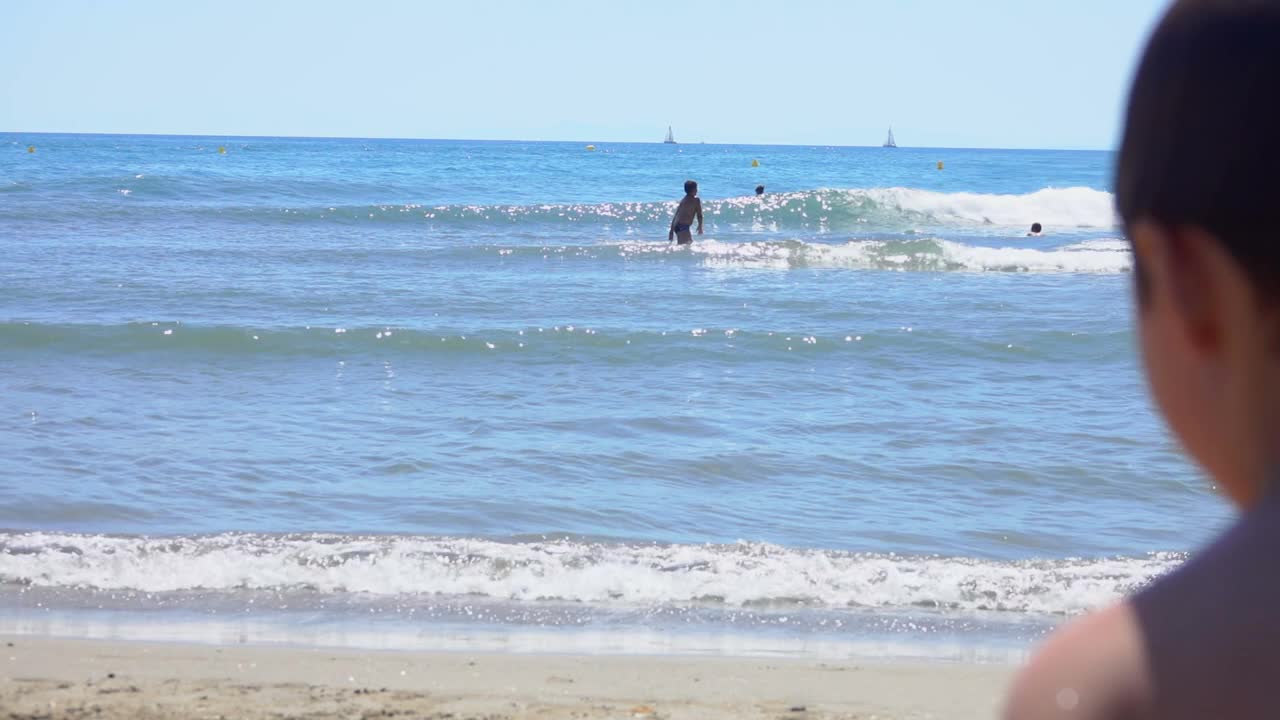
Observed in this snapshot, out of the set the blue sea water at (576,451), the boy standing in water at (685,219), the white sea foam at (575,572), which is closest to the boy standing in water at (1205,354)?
the blue sea water at (576,451)

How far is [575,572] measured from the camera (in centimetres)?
643

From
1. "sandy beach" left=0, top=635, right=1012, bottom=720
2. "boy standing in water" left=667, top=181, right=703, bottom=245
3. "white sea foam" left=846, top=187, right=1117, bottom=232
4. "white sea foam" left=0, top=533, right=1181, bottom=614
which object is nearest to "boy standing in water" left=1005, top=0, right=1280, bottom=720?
"sandy beach" left=0, top=635, right=1012, bottom=720

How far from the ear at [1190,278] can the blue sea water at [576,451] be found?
0.37 feet

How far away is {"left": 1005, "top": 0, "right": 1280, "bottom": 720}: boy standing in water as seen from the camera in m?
0.52

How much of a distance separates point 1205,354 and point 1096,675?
15 cm

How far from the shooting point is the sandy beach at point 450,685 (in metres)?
4.57

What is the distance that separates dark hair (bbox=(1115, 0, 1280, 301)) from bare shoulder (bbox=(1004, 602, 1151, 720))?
148 millimetres

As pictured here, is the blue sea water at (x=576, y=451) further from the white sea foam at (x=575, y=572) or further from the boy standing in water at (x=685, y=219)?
the boy standing in water at (x=685, y=219)

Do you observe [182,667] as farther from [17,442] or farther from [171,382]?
[171,382]

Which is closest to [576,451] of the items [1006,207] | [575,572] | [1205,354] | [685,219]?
[575,572]

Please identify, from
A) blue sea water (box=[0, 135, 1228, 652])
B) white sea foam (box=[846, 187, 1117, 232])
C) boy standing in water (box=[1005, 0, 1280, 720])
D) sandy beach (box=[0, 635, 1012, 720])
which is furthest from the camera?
white sea foam (box=[846, 187, 1117, 232])

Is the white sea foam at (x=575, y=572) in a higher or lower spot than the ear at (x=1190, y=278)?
lower

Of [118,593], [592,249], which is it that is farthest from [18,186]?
[118,593]

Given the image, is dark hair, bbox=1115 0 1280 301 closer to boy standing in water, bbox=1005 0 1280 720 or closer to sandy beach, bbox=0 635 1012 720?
boy standing in water, bbox=1005 0 1280 720
